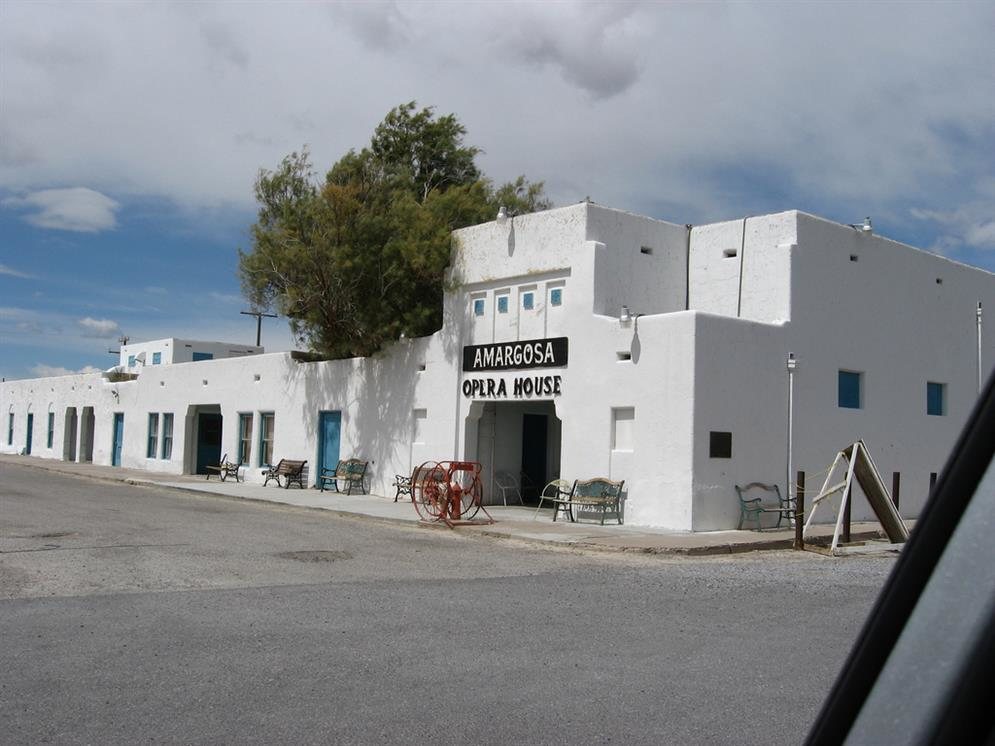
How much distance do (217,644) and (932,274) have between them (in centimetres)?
2165

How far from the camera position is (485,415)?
967 inches

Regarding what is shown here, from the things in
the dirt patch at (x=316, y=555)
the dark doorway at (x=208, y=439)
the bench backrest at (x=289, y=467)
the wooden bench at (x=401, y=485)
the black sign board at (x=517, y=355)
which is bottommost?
the dirt patch at (x=316, y=555)

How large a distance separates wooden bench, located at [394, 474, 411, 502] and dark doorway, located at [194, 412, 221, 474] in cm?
1388

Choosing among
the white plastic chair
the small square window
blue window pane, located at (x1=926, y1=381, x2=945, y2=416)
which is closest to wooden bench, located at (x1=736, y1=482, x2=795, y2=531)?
the small square window

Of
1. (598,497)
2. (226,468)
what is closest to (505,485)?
(598,497)

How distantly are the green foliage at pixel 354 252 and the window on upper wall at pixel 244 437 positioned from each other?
602 cm

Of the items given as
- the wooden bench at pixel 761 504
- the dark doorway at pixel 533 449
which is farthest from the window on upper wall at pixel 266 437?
the wooden bench at pixel 761 504

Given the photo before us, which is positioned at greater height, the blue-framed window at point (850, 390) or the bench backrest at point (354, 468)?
the blue-framed window at point (850, 390)

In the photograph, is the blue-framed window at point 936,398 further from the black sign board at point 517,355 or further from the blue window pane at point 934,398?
the black sign board at point 517,355

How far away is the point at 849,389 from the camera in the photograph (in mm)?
22219

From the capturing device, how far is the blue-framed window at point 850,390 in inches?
865

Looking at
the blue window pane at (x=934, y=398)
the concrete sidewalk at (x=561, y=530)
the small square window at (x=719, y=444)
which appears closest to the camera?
the concrete sidewalk at (x=561, y=530)

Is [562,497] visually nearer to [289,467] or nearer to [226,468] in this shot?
[289,467]

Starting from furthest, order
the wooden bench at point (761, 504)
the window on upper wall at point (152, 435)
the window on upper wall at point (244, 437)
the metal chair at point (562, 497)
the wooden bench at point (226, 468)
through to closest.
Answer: the window on upper wall at point (152, 435) → the window on upper wall at point (244, 437) → the wooden bench at point (226, 468) → the metal chair at point (562, 497) → the wooden bench at point (761, 504)
